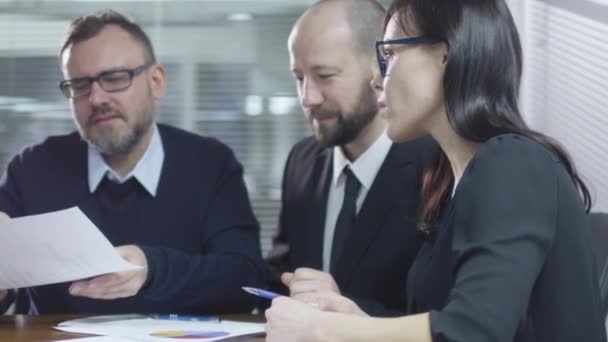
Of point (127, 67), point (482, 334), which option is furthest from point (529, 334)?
point (127, 67)

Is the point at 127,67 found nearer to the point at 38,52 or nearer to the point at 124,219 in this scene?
the point at 124,219

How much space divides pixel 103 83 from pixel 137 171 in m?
0.25

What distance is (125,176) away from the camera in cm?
242

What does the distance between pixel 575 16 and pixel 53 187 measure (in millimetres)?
1493

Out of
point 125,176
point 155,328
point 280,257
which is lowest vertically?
point 280,257

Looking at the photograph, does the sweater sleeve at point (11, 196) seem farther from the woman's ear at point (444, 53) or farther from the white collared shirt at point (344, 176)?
the woman's ear at point (444, 53)

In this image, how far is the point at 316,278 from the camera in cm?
183

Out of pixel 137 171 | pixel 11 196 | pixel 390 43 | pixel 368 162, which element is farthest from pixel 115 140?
pixel 390 43

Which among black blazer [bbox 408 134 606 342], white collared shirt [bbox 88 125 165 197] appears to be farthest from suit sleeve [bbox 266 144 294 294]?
black blazer [bbox 408 134 606 342]

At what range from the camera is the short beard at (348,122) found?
229cm

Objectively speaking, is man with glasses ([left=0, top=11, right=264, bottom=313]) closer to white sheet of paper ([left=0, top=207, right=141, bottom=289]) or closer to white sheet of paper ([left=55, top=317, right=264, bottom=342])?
white sheet of paper ([left=55, top=317, right=264, bottom=342])

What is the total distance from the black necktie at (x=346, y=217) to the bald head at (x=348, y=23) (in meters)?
0.37

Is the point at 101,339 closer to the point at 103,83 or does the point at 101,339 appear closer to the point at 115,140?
the point at 115,140

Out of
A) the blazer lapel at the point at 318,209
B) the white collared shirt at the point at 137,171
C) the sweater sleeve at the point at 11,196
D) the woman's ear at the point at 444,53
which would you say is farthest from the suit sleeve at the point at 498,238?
the sweater sleeve at the point at 11,196
